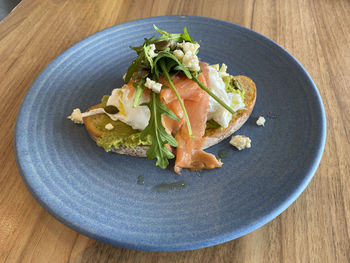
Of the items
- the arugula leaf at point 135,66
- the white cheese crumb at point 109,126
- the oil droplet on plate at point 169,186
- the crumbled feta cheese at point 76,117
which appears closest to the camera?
the oil droplet on plate at point 169,186

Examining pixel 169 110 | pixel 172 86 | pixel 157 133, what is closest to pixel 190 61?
pixel 172 86

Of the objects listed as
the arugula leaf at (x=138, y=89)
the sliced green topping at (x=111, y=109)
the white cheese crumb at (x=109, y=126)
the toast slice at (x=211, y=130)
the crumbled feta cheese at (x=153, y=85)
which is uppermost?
the crumbled feta cheese at (x=153, y=85)

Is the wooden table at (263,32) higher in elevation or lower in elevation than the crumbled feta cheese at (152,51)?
lower

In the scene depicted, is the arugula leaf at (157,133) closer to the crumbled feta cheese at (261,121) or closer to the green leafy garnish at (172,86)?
the green leafy garnish at (172,86)

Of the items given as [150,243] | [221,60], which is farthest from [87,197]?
[221,60]

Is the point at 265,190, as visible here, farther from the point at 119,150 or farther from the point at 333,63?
the point at 333,63

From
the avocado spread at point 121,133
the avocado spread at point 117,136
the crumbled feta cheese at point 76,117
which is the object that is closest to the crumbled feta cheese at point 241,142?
the avocado spread at point 121,133

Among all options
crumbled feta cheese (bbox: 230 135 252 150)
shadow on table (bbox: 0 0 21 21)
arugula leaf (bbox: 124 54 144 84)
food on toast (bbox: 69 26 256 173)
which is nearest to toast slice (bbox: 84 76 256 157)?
food on toast (bbox: 69 26 256 173)
